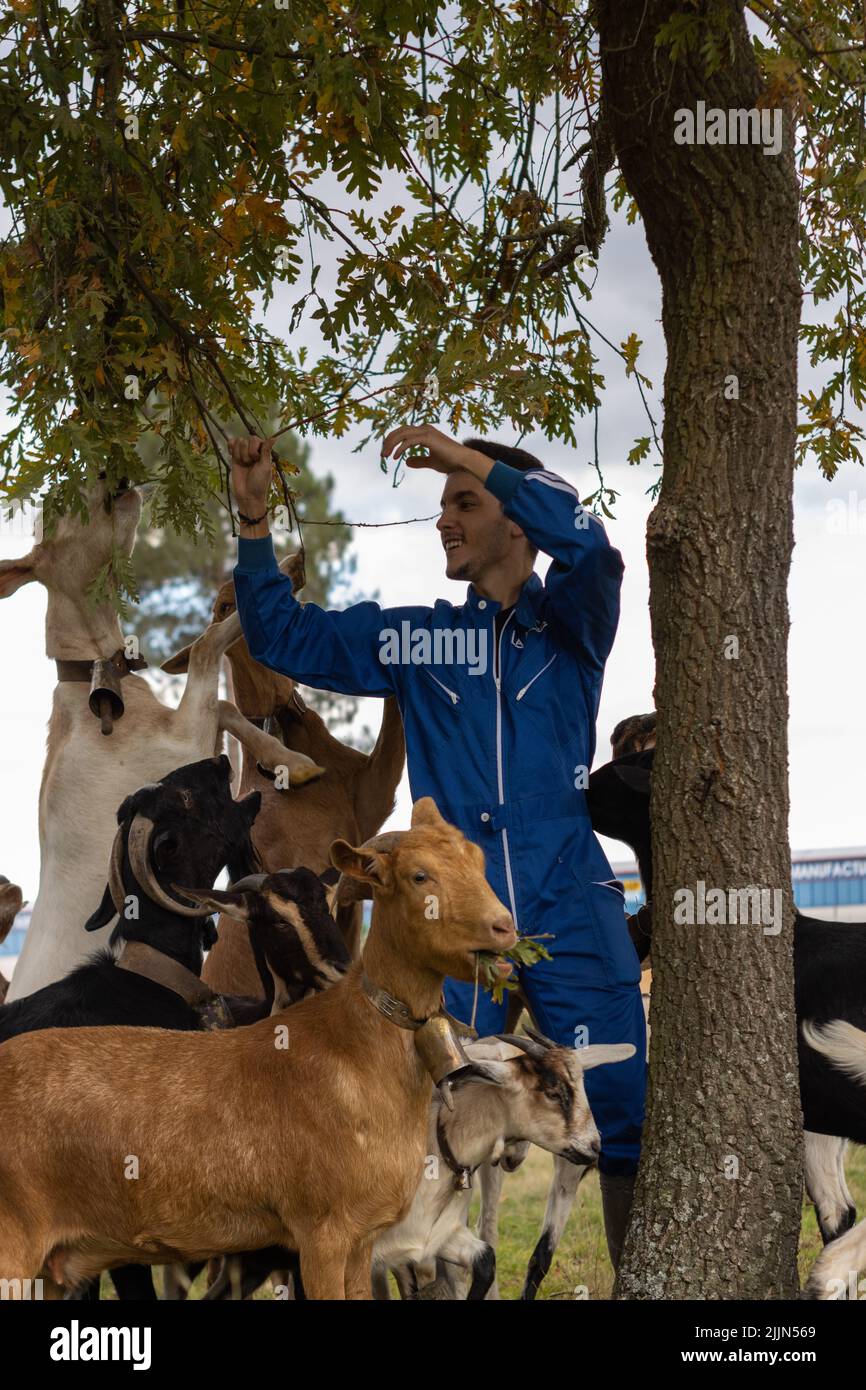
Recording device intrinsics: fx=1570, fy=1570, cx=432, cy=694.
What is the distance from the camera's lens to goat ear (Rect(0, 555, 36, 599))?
6.61m

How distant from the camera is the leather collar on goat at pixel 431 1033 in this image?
4.21m

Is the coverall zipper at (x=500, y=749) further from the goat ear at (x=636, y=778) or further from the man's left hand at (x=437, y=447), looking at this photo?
the man's left hand at (x=437, y=447)

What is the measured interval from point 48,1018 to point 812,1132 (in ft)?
8.45

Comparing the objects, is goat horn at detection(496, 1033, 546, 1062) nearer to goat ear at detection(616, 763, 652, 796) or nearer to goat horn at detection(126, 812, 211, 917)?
goat ear at detection(616, 763, 652, 796)

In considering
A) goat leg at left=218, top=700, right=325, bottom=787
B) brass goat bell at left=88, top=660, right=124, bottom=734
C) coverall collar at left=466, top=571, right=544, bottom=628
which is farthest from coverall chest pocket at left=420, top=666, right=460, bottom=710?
brass goat bell at left=88, top=660, right=124, bottom=734

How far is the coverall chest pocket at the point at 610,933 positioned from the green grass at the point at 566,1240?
1539mm

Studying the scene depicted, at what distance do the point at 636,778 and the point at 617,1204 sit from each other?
145 centimetres

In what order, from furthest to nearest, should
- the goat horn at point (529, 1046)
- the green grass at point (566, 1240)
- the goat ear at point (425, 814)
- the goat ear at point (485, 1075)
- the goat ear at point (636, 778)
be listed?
1. the green grass at point (566, 1240)
2. the goat ear at point (636, 778)
3. the goat horn at point (529, 1046)
4. the goat ear at point (485, 1075)
5. the goat ear at point (425, 814)

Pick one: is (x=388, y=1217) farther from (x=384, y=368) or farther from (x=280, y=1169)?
(x=384, y=368)

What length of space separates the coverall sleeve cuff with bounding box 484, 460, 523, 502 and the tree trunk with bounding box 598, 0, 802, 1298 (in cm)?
47

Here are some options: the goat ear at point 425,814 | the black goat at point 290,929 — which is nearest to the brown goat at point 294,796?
the black goat at point 290,929

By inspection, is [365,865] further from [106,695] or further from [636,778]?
[106,695]

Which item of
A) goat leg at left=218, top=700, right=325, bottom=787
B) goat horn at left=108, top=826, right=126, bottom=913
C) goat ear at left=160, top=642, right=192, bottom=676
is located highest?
goat ear at left=160, top=642, right=192, bottom=676
